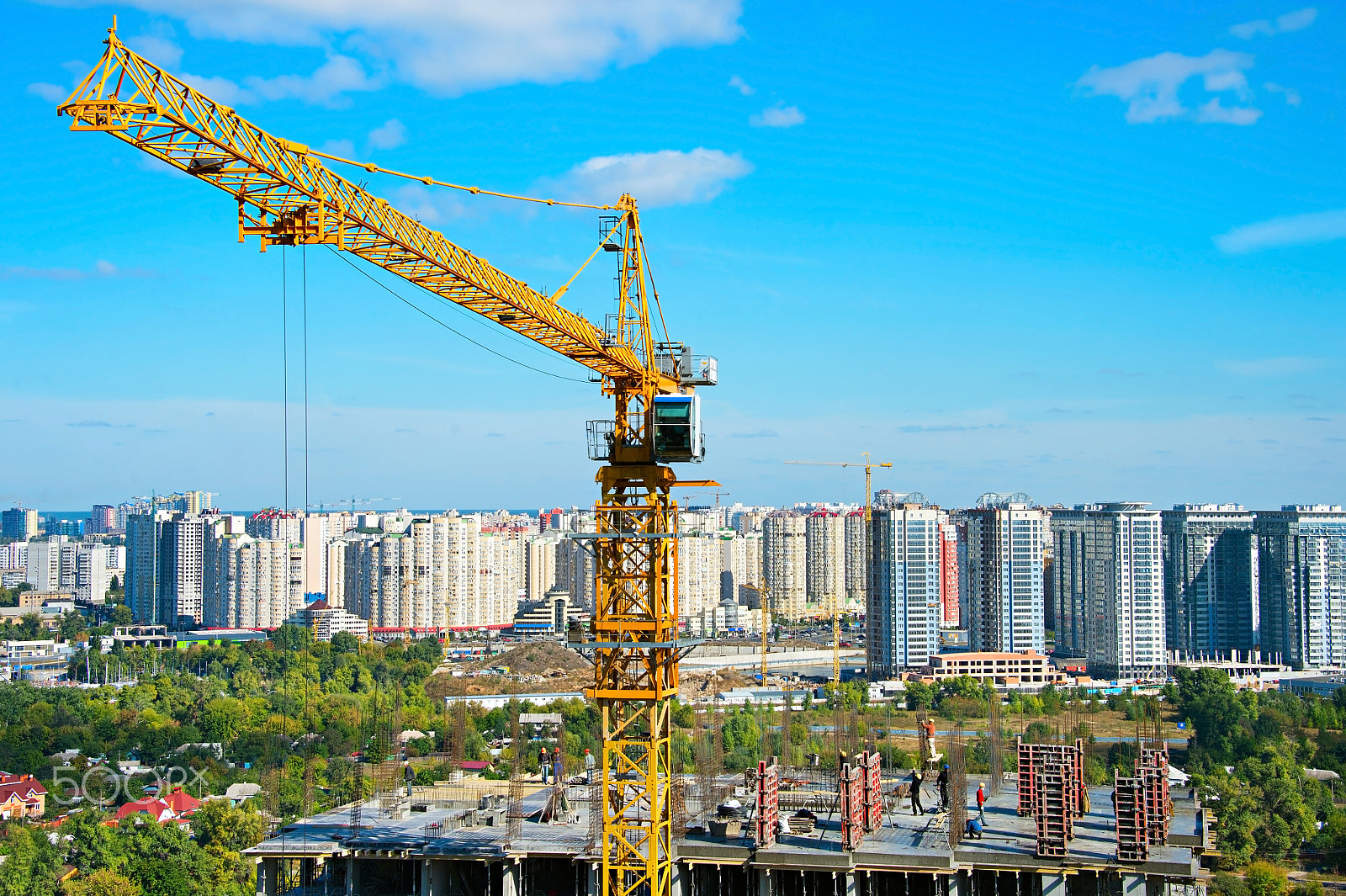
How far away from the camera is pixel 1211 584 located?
63.5 meters

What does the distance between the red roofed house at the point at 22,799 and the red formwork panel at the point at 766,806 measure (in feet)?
80.5

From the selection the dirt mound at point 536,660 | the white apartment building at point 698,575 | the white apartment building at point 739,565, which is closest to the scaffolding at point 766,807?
the dirt mound at point 536,660

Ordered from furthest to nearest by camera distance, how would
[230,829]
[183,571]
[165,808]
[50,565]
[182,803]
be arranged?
[50,565] → [183,571] → [182,803] → [165,808] → [230,829]

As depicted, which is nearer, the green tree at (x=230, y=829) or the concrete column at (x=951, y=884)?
the concrete column at (x=951, y=884)

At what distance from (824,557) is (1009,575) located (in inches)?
1384

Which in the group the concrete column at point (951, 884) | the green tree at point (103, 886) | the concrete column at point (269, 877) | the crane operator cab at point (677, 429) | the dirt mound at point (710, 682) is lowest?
the dirt mound at point (710, 682)

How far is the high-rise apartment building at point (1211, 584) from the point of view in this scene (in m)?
61.8

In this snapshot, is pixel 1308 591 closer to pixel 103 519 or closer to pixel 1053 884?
pixel 1053 884

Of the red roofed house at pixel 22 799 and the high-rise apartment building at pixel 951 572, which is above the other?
the high-rise apartment building at pixel 951 572

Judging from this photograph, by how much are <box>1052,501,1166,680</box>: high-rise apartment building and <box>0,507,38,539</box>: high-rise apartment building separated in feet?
417

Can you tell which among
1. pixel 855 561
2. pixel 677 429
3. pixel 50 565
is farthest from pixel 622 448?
pixel 50 565

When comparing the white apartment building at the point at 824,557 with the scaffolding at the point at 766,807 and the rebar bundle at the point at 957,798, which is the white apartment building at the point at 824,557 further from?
the scaffolding at the point at 766,807

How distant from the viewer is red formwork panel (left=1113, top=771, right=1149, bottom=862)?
15.1 m

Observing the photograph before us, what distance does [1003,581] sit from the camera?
6131cm
